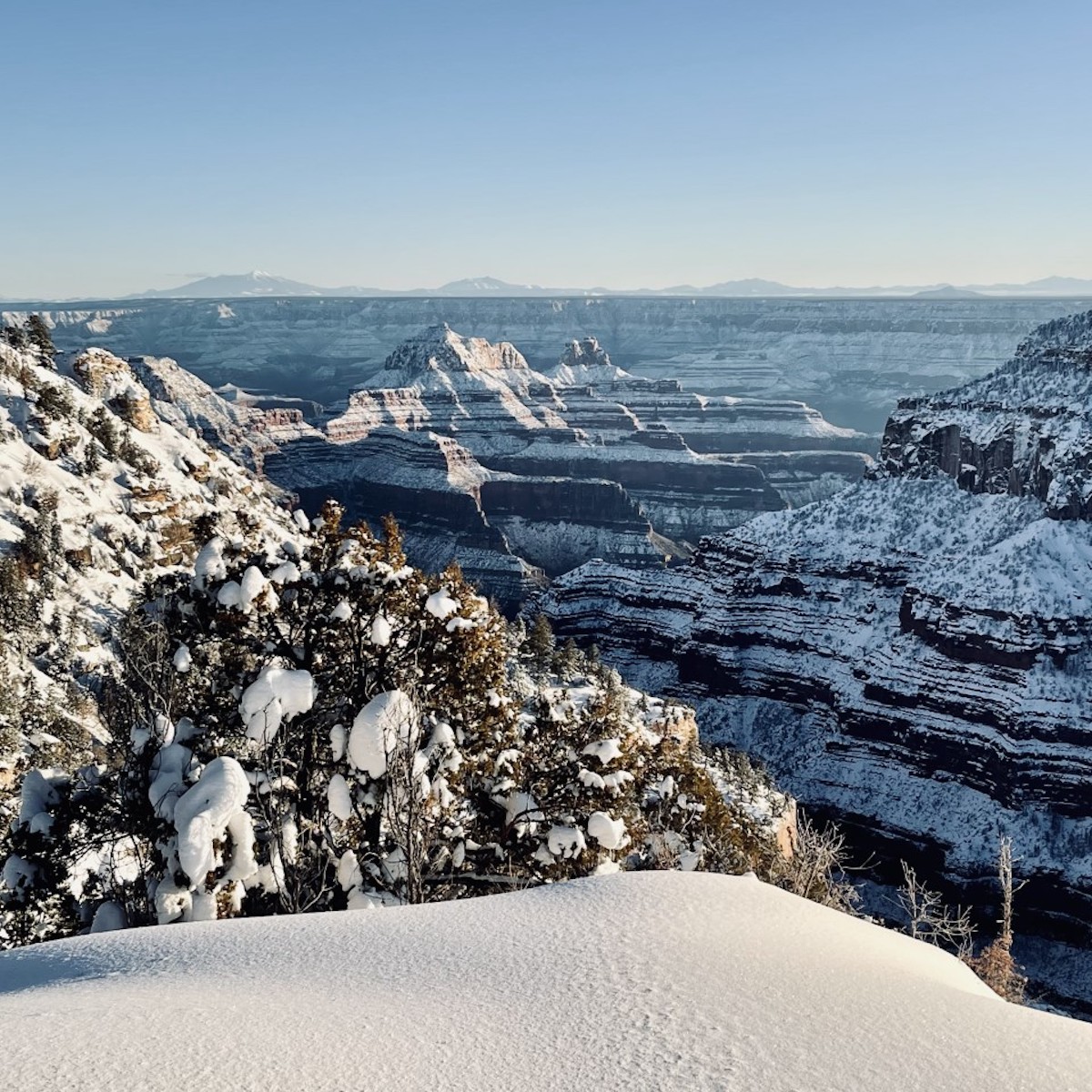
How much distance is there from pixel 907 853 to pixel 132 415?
65854 millimetres

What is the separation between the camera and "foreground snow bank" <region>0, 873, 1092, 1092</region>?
7.68m

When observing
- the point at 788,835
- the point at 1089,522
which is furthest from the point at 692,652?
the point at 788,835

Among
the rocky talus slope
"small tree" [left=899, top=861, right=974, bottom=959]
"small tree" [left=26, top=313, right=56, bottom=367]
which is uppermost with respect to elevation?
"small tree" [left=26, top=313, right=56, bottom=367]

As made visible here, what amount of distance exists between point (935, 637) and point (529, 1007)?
93.8 m

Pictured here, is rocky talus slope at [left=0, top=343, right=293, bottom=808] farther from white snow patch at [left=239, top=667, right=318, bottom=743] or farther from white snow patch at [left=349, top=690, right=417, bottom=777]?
white snow patch at [left=349, top=690, right=417, bottom=777]

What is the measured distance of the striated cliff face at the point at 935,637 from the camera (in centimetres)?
7981

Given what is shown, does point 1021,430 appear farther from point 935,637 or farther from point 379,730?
point 379,730

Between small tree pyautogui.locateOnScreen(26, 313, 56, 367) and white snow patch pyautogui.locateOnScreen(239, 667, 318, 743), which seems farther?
small tree pyautogui.locateOnScreen(26, 313, 56, 367)

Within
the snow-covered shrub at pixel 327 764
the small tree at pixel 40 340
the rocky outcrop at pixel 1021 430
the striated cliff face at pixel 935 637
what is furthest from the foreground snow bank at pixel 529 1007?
the rocky outcrop at pixel 1021 430

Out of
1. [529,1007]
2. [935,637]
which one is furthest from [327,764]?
[935,637]

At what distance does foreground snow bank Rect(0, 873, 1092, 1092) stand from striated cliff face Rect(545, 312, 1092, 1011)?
67.0 meters

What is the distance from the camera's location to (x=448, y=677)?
19.2 meters

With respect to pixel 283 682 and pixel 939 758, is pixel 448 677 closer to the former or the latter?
pixel 283 682

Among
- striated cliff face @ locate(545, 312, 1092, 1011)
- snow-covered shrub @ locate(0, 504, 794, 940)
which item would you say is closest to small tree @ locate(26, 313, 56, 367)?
snow-covered shrub @ locate(0, 504, 794, 940)
